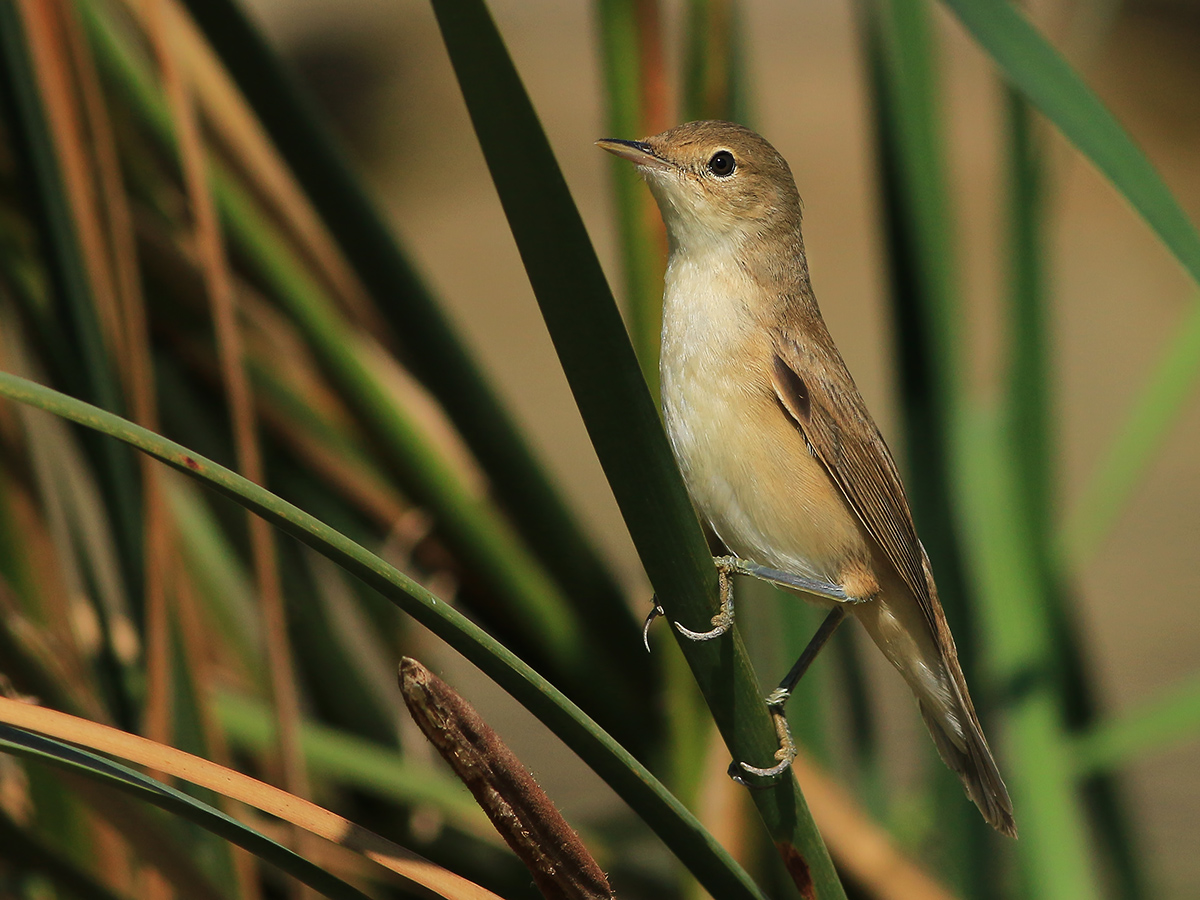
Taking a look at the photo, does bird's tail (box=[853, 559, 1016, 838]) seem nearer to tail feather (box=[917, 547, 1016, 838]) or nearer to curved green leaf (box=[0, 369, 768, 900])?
tail feather (box=[917, 547, 1016, 838])

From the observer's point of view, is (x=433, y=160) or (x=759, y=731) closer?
(x=759, y=731)

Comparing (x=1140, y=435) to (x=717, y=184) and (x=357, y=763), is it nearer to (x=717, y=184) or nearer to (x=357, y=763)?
(x=717, y=184)

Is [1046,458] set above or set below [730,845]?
above

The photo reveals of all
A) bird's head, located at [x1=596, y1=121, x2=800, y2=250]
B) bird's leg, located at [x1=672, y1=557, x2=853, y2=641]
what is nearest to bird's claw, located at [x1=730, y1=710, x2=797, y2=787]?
bird's leg, located at [x1=672, y1=557, x2=853, y2=641]

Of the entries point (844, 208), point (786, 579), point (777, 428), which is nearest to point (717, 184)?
point (777, 428)

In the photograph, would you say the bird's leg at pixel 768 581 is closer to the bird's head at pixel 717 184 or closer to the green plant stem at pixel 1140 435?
the bird's head at pixel 717 184

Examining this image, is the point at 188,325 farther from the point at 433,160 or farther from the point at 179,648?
the point at 433,160

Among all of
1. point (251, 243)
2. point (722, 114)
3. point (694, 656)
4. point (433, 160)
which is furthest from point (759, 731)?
point (433, 160)
